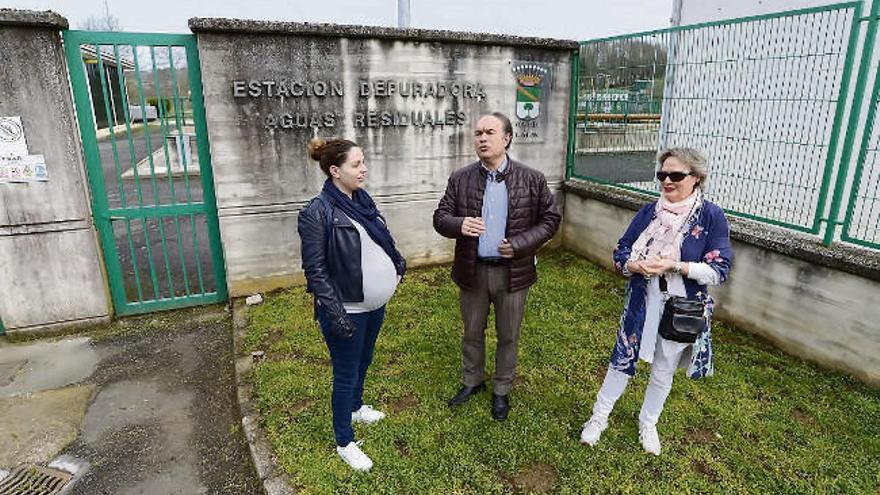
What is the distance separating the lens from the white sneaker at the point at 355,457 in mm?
2951

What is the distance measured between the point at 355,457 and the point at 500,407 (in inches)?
39.4

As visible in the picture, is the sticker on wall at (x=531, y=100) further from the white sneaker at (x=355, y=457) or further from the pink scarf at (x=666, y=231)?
the white sneaker at (x=355, y=457)

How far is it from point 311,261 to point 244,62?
3.09 m

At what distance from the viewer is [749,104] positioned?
14.8 ft

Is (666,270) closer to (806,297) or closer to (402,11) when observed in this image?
(806,297)

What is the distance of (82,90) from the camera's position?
4391 millimetres

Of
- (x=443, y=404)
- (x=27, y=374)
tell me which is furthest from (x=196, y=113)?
(x=443, y=404)

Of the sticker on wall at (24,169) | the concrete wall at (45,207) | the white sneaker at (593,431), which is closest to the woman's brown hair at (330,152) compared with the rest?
the white sneaker at (593,431)

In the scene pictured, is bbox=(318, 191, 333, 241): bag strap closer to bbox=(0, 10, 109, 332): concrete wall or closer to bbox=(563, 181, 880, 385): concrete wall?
bbox=(0, 10, 109, 332): concrete wall

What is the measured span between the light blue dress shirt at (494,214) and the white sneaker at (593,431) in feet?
3.89

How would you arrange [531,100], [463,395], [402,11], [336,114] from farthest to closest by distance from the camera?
[402,11], [531,100], [336,114], [463,395]

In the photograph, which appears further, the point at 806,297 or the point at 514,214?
the point at 806,297

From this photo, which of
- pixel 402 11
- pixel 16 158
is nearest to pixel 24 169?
pixel 16 158

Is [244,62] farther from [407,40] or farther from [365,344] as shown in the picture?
[365,344]
